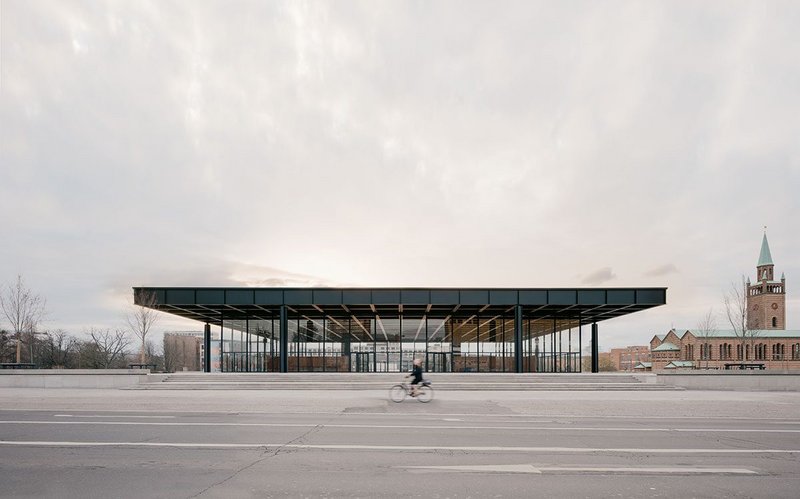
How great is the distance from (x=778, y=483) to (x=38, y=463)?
36.8 ft

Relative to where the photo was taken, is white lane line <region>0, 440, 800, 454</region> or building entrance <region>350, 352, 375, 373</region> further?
building entrance <region>350, 352, 375, 373</region>

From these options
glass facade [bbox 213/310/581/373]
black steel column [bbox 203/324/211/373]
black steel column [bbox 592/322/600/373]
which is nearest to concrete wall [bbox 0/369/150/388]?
black steel column [bbox 203/324/211/373]

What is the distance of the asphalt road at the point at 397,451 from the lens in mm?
7906

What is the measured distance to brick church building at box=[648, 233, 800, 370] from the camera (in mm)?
123750

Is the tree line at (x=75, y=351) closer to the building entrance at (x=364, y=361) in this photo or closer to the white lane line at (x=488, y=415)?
the building entrance at (x=364, y=361)

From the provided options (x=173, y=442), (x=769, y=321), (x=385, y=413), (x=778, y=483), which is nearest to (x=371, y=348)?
(x=385, y=413)

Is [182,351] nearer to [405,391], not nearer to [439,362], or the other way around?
[439,362]

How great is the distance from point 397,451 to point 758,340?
146364 mm

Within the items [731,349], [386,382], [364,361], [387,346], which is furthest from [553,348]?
[731,349]

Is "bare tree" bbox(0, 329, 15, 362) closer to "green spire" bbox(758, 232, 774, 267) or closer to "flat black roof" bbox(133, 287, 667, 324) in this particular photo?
"flat black roof" bbox(133, 287, 667, 324)

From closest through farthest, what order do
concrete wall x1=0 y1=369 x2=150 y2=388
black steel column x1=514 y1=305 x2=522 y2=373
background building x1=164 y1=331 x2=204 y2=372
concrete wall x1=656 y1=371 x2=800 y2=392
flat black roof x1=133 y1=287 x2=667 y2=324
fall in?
concrete wall x1=0 y1=369 x2=150 y2=388, concrete wall x1=656 y1=371 x2=800 y2=392, flat black roof x1=133 y1=287 x2=667 y2=324, black steel column x1=514 y1=305 x2=522 y2=373, background building x1=164 y1=331 x2=204 y2=372

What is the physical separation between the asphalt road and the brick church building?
11289cm

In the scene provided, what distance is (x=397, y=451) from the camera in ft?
34.9

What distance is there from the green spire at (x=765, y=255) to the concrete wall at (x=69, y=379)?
158 metres
